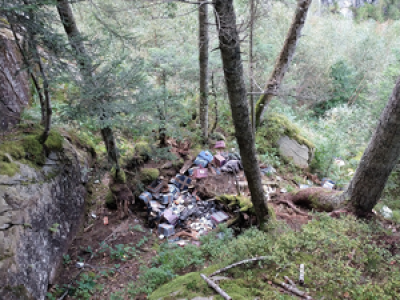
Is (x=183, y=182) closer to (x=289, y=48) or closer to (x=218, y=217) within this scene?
(x=218, y=217)

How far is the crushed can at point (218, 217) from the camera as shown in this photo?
5.48 m

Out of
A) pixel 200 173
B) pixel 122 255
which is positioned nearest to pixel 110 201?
pixel 122 255

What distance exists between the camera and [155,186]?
6.16 metres

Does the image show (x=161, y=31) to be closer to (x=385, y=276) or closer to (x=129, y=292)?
(x=129, y=292)

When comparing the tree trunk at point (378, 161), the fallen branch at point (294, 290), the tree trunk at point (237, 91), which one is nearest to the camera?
the fallen branch at point (294, 290)

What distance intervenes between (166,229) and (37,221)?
8.02ft

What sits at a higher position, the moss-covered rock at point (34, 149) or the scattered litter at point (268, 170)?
the moss-covered rock at point (34, 149)

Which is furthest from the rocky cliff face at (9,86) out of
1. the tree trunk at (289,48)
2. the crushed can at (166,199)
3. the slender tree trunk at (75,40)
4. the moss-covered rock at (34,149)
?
the tree trunk at (289,48)

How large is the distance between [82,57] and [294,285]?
4.09 metres

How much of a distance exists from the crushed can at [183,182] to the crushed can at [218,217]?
1144mm

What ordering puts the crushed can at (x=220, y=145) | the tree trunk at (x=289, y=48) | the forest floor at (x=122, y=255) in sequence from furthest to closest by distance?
the crushed can at (x=220, y=145)
the tree trunk at (x=289, y=48)
the forest floor at (x=122, y=255)

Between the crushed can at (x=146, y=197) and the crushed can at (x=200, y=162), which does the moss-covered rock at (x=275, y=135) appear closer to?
the crushed can at (x=200, y=162)

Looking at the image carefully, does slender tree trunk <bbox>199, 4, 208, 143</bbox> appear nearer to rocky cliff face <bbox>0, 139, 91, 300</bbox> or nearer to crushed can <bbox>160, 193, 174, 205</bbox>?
crushed can <bbox>160, 193, 174, 205</bbox>

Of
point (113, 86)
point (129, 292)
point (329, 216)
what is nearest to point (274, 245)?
point (329, 216)
